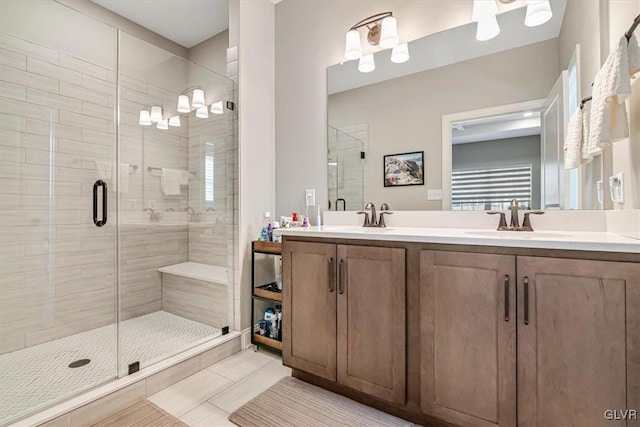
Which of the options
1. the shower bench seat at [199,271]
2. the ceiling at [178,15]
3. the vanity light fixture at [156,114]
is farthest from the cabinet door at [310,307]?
the ceiling at [178,15]

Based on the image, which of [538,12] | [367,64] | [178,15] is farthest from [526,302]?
[178,15]

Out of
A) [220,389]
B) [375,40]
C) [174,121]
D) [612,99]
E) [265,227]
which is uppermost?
[375,40]

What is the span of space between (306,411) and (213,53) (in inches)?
131

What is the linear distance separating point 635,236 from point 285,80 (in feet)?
7.79

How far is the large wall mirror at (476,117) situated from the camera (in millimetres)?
1496

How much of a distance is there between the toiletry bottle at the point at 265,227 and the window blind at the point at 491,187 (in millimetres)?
1344

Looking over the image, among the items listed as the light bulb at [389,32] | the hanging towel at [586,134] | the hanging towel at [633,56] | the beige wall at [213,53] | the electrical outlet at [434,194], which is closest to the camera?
the hanging towel at [633,56]

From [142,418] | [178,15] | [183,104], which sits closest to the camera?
[142,418]

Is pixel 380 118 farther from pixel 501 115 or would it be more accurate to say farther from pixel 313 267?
pixel 313 267

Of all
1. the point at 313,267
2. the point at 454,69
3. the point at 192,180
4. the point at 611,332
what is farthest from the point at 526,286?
the point at 192,180

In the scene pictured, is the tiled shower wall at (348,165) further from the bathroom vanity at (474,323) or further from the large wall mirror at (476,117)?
the bathroom vanity at (474,323)

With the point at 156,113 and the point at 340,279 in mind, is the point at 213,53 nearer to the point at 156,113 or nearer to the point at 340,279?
the point at 156,113

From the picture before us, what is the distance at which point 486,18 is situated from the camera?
164 cm

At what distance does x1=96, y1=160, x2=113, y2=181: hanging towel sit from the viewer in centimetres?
211
